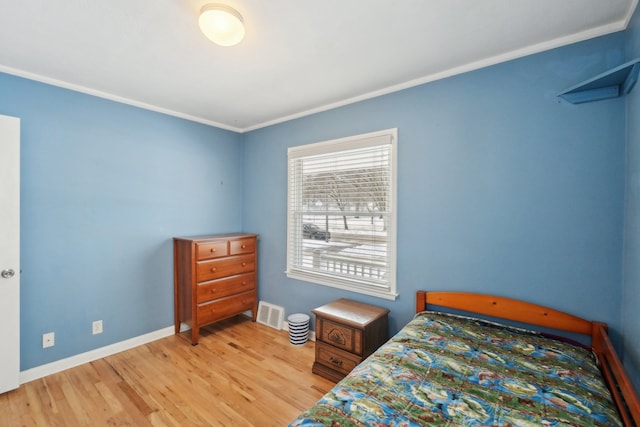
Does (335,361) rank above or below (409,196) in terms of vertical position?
below

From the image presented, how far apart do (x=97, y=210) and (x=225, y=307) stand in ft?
5.28

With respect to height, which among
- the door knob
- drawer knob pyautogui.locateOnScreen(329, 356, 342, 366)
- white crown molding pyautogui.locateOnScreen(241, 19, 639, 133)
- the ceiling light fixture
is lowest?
drawer knob pyautogui.locateOnScreen(329, 356, 342, 366)

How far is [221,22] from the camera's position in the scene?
1.55 meters

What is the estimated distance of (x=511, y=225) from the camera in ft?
6.66

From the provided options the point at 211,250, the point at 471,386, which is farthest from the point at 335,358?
the point at 211,250

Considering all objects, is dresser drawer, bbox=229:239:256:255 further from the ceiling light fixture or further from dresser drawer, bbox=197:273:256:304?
the ceiling light fixture

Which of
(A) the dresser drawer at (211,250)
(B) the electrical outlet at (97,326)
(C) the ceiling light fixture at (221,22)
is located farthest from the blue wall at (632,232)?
(B) the electrical outlet at (97,326)

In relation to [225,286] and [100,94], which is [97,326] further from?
[100,94]

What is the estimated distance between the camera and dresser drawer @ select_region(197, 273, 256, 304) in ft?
10.0

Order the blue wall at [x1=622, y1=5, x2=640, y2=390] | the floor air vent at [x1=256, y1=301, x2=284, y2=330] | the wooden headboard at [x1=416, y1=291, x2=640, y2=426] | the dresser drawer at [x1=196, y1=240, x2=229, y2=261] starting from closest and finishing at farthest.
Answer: the wooden headboard at [x1=416, y1=291, x2=640, y2=426], the blue wall at [x1=622, y1=5, x2=640, y2=390], the dresser drawer at [x1=196, y1=240, x2=229, y2=261], the floor air vent at [x1=256, y1=301, x2=284, y2=330]

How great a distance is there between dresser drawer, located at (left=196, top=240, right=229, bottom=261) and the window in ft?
2.40

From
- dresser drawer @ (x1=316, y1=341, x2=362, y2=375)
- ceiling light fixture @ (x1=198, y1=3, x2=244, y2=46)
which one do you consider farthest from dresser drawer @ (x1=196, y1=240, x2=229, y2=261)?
ceiling light fixture @ (x1=198, y1=3, x2=244, y2=46)

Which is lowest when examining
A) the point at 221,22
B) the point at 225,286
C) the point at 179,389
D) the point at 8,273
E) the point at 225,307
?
the point at 179,389

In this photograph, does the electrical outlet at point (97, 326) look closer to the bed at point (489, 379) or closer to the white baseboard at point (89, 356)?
the white baseboard at point (89, 356)
